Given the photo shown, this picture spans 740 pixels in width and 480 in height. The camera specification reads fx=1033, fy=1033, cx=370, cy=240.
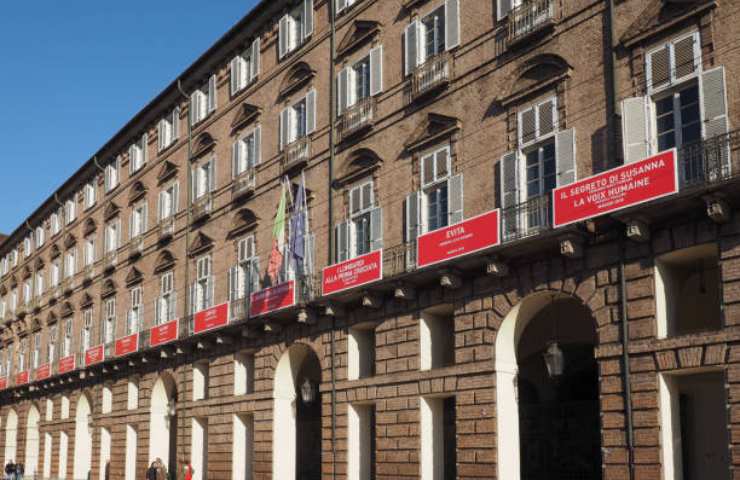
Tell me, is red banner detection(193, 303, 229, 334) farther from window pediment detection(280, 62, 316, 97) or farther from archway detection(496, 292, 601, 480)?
archway detection(496, 292, 601, 480)

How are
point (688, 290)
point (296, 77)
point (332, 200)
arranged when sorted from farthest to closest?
point (296, 77)
point (332, 200)
point (688, 290)

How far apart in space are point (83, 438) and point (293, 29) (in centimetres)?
2280

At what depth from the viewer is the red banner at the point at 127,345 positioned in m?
38.8

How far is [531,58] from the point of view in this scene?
21891 millimetres

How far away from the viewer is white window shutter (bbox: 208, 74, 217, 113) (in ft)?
Result: 121

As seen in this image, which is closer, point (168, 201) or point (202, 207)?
point (202, 207)

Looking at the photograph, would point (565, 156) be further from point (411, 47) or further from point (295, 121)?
point (295, 121)

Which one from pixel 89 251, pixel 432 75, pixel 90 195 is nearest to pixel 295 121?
pixel 432 75

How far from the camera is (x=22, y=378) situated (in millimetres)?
53625

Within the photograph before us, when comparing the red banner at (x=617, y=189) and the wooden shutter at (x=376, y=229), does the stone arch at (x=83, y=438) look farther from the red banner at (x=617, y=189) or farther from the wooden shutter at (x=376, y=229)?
the red banner at (x=617, y=189)

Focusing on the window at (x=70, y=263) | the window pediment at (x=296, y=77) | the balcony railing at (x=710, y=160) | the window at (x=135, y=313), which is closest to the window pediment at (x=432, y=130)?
the window pediment at (x=296, y=77)

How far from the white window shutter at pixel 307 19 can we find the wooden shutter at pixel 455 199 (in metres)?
9.27

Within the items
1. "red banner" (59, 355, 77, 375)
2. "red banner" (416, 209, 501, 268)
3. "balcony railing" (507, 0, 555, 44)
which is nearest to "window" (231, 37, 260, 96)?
"red banner" (416, 209, 501, 268)

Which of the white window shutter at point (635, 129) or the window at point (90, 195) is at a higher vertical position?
the window at point (90, 195)
